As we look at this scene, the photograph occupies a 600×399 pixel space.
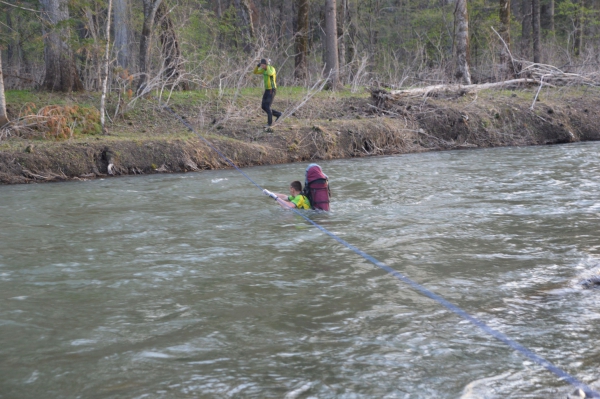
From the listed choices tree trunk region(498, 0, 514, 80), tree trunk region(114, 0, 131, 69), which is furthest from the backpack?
tree trunk region(498, 0, 514, 80)

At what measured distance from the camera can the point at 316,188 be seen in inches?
398

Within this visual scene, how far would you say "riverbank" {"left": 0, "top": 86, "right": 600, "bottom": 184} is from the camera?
15.5m

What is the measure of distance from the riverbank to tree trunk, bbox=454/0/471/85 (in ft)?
5.03

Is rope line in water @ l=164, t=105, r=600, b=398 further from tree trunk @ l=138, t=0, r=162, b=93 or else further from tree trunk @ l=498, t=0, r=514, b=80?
tree trunk @ l=498, t=0, r=514, b=80

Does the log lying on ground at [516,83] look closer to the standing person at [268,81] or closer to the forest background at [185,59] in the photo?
the forest background at [185,59]

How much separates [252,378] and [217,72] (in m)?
17.7

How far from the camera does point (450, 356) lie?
482cm

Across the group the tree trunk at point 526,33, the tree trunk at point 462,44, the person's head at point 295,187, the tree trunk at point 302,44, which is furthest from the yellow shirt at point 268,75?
the tree trunk at point 526,33

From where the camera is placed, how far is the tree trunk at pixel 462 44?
932 inches

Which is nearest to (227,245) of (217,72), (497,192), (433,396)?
(433,396)

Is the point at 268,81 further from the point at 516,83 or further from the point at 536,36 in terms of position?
the point at 536,36

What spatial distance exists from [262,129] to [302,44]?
7304 millimetres

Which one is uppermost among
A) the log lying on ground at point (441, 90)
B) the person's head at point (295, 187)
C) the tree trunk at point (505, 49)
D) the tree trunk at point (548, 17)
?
the tree trunk at point (548, 17)

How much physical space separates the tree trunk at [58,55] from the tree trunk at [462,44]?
13.2m
